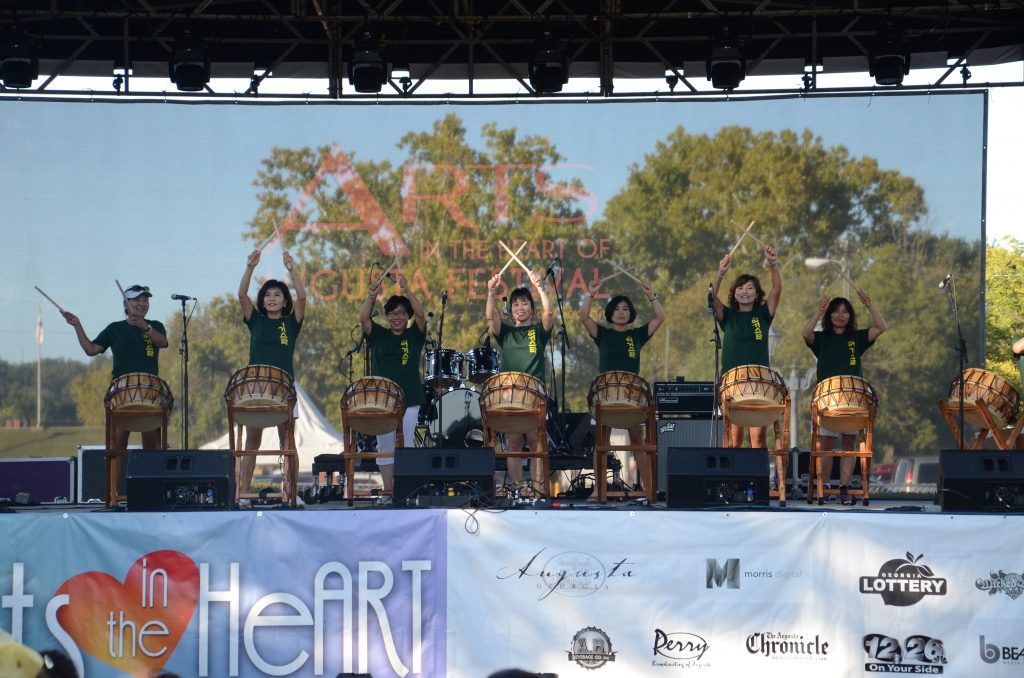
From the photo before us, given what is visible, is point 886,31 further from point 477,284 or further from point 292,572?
point 292,572

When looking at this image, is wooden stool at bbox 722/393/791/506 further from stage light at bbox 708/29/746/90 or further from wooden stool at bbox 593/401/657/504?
stage light at bbox 708/29/746/90

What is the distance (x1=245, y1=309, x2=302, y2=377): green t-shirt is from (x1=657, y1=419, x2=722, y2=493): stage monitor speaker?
3.16 meters

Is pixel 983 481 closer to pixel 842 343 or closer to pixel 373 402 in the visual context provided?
pixel 842 343

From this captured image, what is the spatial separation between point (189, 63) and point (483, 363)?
13.2 ft

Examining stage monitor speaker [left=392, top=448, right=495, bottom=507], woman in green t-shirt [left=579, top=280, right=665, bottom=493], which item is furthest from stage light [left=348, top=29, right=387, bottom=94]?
stage monitor speaker [left=392, top=448, right=495, bottom=507]

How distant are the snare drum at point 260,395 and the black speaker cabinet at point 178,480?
1151 mm

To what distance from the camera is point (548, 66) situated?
458 inches

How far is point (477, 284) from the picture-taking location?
491 inches

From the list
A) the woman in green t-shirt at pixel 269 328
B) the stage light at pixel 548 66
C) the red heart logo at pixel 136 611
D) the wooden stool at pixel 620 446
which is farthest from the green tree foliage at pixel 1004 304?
the red heart logo at pixel 136 611

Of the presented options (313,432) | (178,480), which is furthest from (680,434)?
(178,480)

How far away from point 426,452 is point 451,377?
3.00 m

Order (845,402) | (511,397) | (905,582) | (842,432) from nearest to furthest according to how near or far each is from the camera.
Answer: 1. (905,582)
2. (845,402)
3. (511,397)
4. (842,432)

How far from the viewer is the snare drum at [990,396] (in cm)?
895

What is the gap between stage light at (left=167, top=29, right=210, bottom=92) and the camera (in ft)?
37.7
